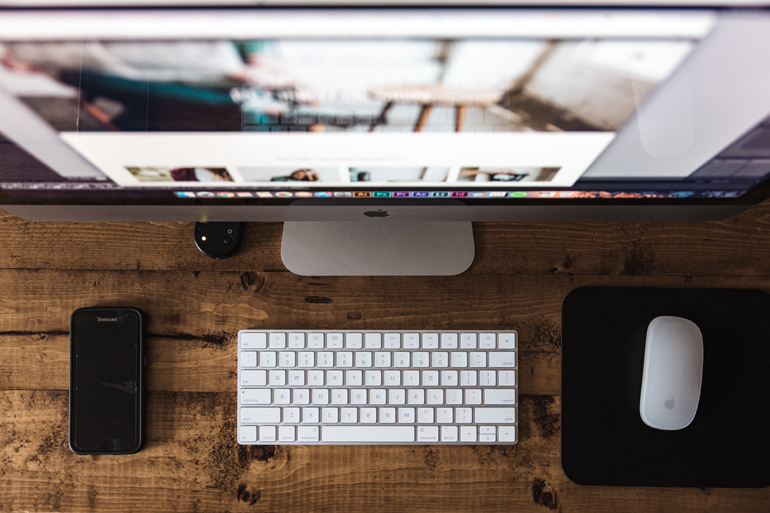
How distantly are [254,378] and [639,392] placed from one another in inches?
22.0

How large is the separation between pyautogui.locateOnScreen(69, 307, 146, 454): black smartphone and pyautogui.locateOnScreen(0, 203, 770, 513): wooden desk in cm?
2

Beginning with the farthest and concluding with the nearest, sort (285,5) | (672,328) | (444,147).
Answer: (672,328) → (444,147) → (285,5)

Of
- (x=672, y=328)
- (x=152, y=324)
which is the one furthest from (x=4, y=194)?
(x=672, y=328)

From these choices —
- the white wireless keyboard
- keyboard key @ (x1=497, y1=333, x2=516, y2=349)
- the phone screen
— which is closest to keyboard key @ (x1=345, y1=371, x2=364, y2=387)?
the white wireless keyboard

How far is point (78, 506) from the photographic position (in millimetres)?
663

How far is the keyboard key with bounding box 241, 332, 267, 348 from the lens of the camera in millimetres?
654

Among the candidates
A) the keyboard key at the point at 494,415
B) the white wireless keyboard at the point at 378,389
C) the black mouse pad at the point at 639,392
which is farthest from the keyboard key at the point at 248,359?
the black mouse pad at the point at 639,392

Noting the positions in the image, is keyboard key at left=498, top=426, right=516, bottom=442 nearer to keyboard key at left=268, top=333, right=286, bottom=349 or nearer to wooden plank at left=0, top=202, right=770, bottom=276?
wooden plank at left=0, top=202, right=770, bottom=276

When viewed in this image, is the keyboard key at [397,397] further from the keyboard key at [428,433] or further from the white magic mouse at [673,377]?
the white magic mouse at [673,377]

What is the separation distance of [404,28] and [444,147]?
13 cm

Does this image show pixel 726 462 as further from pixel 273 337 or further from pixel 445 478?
pixel 273 337

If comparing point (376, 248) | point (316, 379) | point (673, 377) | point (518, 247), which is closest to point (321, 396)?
Result: point (316, 379)

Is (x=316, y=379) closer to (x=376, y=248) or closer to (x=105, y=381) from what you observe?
(x=376, y=248)

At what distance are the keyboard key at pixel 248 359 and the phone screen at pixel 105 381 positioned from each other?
6.1 inches
